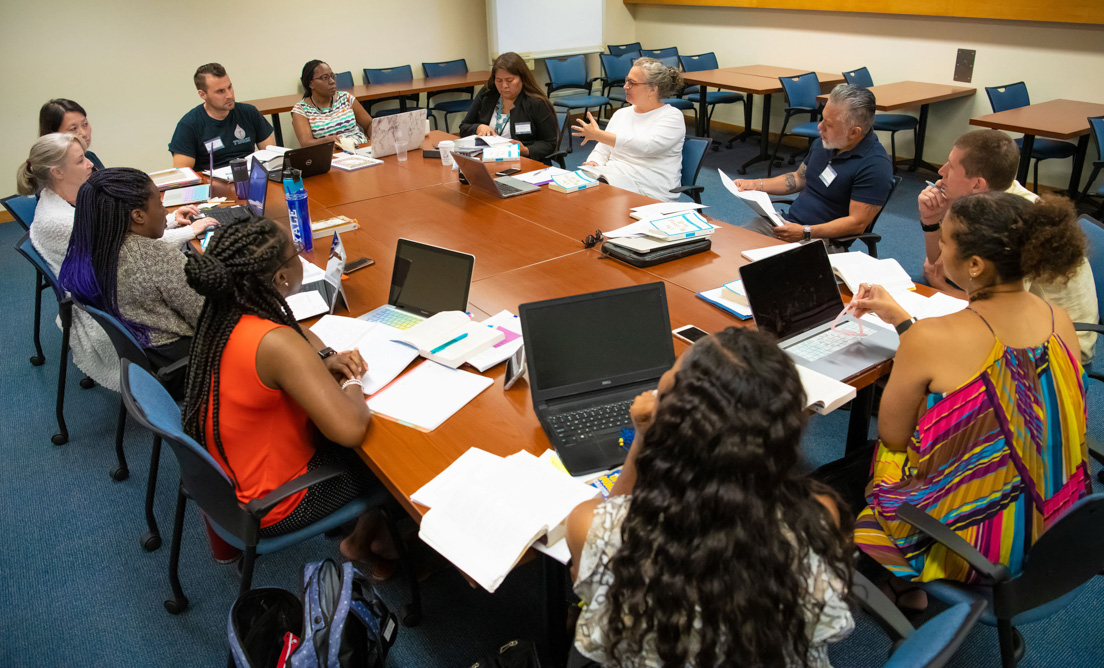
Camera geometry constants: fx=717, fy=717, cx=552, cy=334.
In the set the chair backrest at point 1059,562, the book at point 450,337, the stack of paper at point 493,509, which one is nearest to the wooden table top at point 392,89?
the book at point 450,337

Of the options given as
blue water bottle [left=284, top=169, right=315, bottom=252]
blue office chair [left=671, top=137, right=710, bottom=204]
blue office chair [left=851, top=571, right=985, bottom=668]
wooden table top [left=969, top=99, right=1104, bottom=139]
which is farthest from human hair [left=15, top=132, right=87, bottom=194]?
wooden table top [left=969, top=99, right=1104, bottom=139]

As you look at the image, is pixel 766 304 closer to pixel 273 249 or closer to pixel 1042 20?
pixel 273 249

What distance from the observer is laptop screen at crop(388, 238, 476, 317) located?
7.11 ft

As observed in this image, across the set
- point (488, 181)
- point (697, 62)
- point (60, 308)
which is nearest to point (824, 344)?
point (488, 181)

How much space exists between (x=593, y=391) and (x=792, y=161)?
5.71 metres

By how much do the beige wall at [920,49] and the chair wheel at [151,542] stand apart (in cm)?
622

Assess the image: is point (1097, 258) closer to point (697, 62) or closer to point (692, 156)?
point (692, 156)

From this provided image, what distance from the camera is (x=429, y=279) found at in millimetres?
2236

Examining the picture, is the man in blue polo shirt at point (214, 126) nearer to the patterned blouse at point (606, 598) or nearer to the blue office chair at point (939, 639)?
the patterned blouse at point (606, 598)

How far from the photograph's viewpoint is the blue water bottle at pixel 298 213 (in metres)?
2.72

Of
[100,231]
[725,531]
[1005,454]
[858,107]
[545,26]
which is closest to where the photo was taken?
[725,531]

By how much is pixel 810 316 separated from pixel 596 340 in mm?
697

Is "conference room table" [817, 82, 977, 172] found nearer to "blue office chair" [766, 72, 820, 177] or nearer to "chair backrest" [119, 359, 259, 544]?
"blue office chair" [766, 72, 820, 177]

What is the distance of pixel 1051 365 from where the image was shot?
1.53 metres
